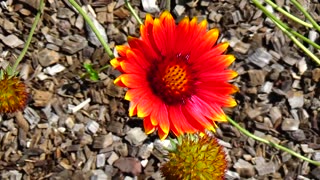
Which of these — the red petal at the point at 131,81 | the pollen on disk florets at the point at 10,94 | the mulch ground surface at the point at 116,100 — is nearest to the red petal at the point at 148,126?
the red petal at the point at 131,81

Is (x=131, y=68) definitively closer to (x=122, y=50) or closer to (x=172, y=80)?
(x=122, y=50)

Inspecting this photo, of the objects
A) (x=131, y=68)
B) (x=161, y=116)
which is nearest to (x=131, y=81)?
(x=131, y=68)

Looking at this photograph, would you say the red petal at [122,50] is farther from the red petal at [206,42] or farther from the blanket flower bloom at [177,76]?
the red petal at [206,42]

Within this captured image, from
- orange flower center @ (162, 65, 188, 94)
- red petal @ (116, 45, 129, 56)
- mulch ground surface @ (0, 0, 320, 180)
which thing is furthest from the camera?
mulch ground surface @ (0, 0, 320, 180)

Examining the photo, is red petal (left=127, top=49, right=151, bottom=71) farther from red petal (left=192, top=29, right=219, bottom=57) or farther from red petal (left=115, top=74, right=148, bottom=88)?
red petal (left=192, top=29, right=219, bottom=57)

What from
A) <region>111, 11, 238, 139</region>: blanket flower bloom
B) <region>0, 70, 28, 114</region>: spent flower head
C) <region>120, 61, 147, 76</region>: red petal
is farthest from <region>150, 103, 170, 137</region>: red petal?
<region>0, 70, 28, 114</region>: spent flower head

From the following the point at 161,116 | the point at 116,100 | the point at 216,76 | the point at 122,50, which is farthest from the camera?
the point at 116,100
